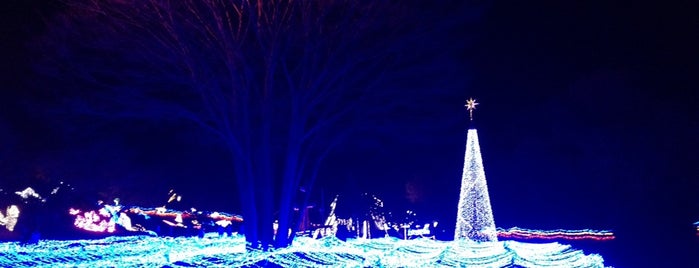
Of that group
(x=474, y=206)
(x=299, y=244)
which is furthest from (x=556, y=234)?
(x=299, y=244)

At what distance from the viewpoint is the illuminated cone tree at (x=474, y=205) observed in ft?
52.1

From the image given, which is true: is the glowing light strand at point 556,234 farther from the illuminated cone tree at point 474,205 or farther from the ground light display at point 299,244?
the illuminated cone tree at point 474,205

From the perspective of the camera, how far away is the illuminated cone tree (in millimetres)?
15883

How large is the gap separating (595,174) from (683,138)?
11.3ft

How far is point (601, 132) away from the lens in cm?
2038

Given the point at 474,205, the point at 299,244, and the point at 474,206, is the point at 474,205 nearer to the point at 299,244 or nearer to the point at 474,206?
the point at 474,206

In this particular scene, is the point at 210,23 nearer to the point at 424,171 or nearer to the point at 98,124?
the point at 98,124

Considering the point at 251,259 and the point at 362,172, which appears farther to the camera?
the point at 362,172

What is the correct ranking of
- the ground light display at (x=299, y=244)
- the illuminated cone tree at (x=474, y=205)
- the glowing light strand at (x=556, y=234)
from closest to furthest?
the ground light display at (x=299, y=244) → the illuminated cone tree at (x=474, y=205) → the glowing light strand at (x=556, y=234)

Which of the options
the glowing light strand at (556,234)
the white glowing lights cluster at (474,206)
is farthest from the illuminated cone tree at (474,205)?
the glowing light strand at (556,234)

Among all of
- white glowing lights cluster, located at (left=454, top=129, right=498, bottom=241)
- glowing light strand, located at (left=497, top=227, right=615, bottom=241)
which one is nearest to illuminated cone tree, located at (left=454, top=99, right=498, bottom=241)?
white glowing lights cluster, located at (left=454, top=129, right=498, bottom=241)

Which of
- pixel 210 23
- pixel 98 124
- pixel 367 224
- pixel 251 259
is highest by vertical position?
pixel 210 23

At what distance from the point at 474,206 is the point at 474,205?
0.04 m

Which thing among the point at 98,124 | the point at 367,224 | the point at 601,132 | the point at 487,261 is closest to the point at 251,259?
the point at 487,261
